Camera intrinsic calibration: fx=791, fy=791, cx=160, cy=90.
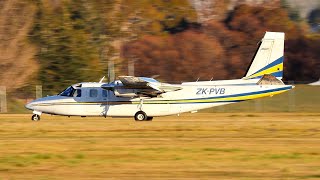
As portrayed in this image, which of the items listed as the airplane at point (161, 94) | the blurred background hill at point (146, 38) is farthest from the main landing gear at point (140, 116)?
the blurred background hill at point (146, 38)

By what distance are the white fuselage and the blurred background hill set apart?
610 inches

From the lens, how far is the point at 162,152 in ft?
68.5

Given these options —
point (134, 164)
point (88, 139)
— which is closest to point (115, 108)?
point (88, 139)

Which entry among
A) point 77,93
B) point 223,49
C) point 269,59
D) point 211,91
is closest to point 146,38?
point 223,49

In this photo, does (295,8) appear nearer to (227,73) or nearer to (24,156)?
(227,73)

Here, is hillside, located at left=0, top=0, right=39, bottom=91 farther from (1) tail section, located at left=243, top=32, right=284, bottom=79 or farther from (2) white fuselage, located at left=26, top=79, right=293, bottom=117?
(1) tail section, located at left=243, top=32, right=284, bottom=79

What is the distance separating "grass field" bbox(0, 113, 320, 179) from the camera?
17.2 m

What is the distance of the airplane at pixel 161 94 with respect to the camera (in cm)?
3672

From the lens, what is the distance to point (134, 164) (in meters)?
18.6

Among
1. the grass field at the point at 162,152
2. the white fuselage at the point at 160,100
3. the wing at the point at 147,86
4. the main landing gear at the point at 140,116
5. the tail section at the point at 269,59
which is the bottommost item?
the grass field at the point at 162,152

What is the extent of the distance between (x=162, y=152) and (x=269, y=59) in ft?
60.6

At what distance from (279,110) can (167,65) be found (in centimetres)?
2560

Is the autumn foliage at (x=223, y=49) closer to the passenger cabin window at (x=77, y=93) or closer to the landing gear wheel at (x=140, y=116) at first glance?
the passenger cabin window at (x=77, y=93)

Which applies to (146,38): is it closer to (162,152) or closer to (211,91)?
(211,91)
